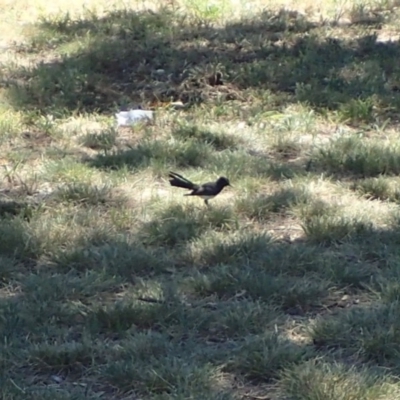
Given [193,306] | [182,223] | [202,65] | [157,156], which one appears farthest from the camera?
[202,65]

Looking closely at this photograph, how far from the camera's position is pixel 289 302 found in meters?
5.00

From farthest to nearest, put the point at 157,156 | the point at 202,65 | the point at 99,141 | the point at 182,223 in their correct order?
the point at 202,65, the point at 99,141, the point at 157,156, the point at 182,223

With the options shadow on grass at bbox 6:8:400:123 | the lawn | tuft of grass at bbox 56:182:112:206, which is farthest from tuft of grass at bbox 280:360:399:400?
shadow on grass at bbox 6:8:400:123

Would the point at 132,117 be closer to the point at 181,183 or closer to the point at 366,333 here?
the point at 181,183

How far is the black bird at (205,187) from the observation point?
20.0ft

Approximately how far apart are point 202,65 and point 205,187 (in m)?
2.86

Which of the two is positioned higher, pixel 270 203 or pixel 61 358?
pixel 61 358

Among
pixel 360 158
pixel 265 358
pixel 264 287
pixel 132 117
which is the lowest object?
pixel 132 117

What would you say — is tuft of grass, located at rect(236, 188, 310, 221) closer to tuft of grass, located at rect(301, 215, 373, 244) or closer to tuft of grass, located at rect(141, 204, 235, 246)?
tuft of grass, located at rect(141, 204, 235, 246)

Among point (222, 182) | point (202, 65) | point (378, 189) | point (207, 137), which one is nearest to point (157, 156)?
point (207, 137)

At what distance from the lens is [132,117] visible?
7.90 m

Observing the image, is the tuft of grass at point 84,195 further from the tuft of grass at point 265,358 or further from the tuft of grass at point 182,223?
the tuft of grass at point 265,358

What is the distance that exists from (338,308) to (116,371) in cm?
122

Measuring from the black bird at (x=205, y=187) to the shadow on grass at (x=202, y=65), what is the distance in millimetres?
1973
